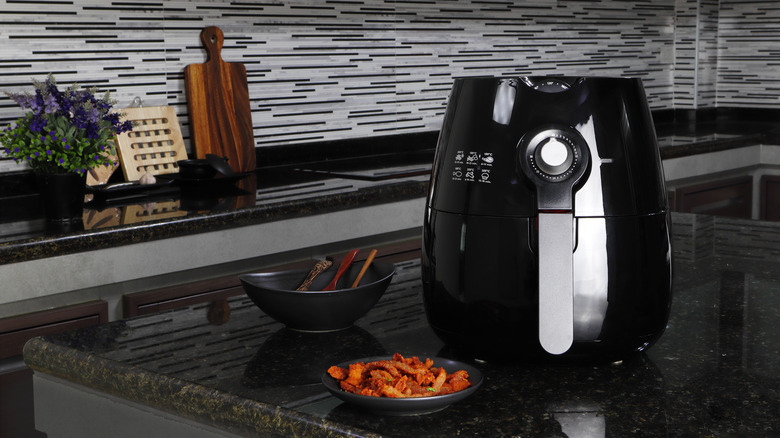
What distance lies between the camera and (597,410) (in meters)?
0.73

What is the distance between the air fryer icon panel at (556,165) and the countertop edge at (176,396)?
10.4 inches

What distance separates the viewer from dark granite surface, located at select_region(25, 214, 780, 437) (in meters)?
0.70

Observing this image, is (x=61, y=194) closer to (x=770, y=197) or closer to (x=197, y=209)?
(x=197, y=209)

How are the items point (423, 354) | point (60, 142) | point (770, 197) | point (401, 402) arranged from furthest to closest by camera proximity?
point (770, 197), point (60, 142), point (423, 354), point (401, 402)

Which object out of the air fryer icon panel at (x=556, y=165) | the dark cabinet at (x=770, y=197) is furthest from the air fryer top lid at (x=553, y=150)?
the dark cabinet at (x=770, y=197)

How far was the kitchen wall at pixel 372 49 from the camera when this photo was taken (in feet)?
7.64

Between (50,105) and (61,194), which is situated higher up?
(50,105)

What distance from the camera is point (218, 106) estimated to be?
101 inches

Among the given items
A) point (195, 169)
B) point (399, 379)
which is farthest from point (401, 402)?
point (195, 169)

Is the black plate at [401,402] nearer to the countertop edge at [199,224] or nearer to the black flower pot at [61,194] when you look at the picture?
the countertop edge at [199,224]

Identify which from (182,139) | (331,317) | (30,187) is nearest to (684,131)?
(182,139)

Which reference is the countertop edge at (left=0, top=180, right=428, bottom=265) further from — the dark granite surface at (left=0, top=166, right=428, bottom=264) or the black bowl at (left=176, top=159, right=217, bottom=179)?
the black bowl at (left=176, top=159, right=217, bottom=179)

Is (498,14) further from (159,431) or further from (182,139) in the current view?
(159,431)

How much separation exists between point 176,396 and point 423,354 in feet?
0.79
